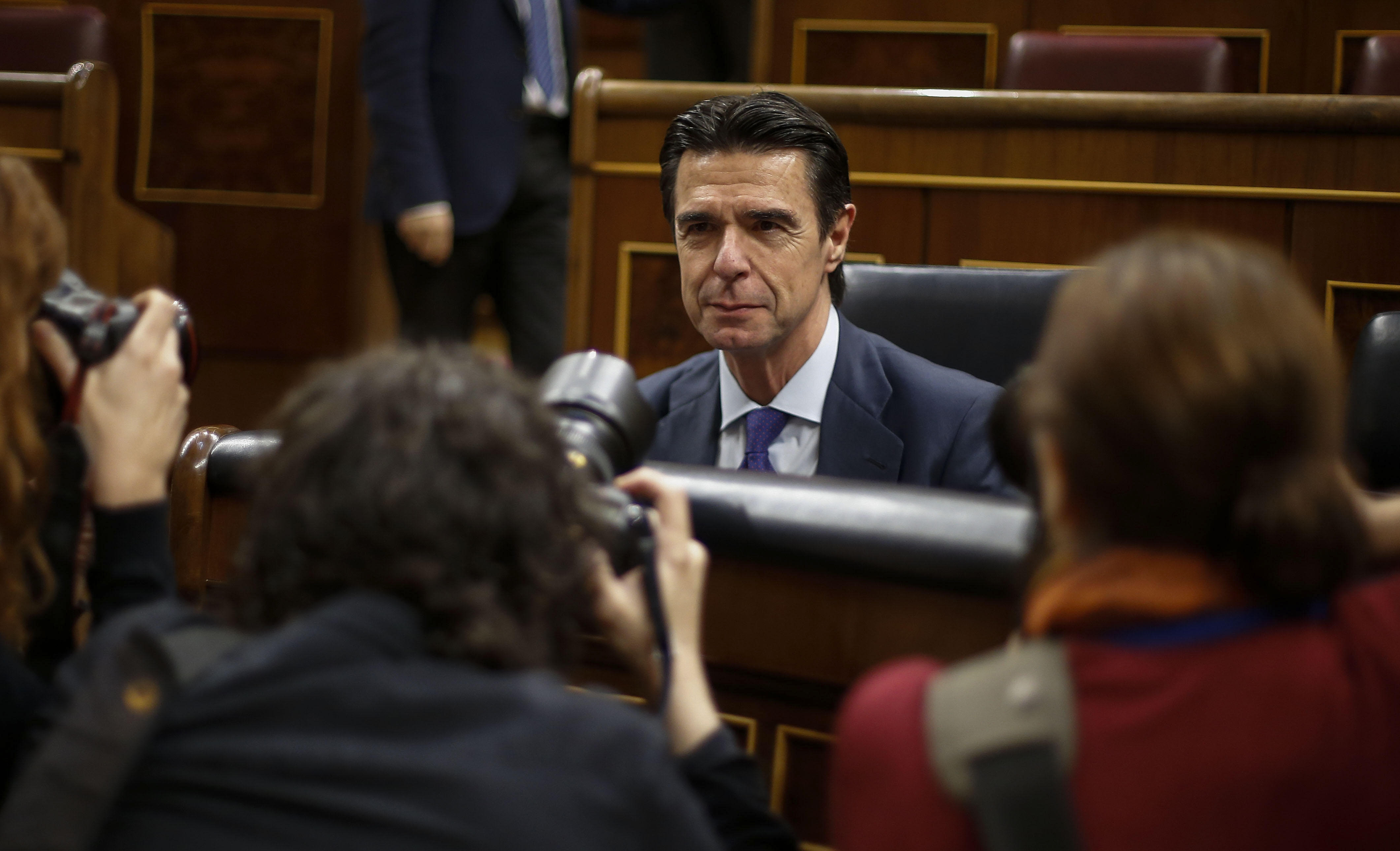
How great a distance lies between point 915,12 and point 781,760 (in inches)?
79.6

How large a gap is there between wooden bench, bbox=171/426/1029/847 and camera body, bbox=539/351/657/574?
5 cm

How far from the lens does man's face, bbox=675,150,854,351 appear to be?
1211mm

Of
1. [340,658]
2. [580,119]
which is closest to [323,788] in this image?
[340,658]

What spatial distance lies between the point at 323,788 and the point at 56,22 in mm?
2453

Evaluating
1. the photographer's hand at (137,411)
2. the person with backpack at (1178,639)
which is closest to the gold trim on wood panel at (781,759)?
the person with backpack at (1178,639)

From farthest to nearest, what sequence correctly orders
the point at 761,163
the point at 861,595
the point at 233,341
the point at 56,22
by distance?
1. the point at 233,341
2. the point at 56,22
3. the point at 761,163
4. the point at 861,595

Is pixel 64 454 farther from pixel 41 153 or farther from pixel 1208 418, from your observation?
pixel 41 153

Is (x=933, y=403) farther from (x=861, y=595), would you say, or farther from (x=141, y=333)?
(x=141, y=333)

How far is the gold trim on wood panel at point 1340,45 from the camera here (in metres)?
2.32

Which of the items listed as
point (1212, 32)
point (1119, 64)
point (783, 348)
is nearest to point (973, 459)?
point (783, 348)

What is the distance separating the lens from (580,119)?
1.81 meters

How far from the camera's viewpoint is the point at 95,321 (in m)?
0.71

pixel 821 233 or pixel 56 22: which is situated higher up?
pixel 56 22

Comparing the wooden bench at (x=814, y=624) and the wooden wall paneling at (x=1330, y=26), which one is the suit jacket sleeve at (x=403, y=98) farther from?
the wooden wall paneling at (x=1330, y=26)
